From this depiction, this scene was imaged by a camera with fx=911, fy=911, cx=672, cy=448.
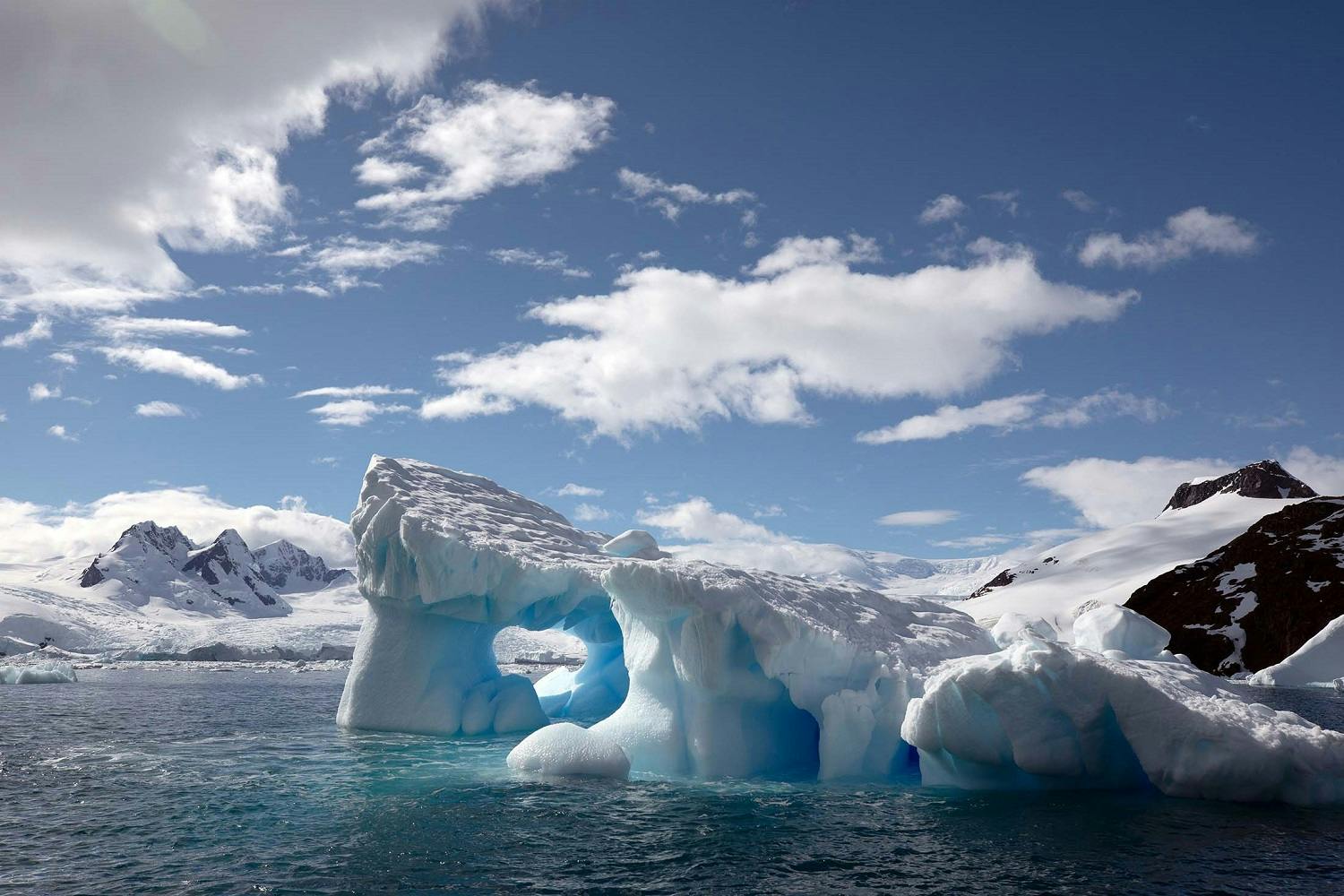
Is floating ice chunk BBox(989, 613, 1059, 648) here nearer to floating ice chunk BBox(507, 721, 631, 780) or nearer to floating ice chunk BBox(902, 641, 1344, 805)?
floating ice chunk BBox(902, 641, 1344, 805)

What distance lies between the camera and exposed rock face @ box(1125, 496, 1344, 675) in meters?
79.0

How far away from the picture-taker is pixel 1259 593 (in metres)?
86.9

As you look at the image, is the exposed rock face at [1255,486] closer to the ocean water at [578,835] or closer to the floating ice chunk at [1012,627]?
the floating ice chunk at [1012,627]

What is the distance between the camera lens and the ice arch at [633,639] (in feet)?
62.0

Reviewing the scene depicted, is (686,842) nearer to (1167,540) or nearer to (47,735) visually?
(47,735)

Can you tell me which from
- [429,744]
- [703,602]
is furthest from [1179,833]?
[429,744]

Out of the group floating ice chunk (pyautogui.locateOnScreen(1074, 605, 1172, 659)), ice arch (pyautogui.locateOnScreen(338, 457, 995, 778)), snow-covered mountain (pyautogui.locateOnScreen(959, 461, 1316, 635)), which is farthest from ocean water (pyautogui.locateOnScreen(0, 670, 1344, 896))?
snow-covered mountain (pyautogui.locateOnScreen(959, 461, 1316, 635))

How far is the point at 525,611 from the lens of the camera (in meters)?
27.1

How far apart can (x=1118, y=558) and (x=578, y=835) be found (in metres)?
131

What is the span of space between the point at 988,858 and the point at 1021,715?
456 cm

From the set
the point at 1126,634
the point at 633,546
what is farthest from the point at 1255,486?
the point at 633,546

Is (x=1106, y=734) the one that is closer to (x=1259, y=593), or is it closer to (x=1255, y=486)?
(x=1259, y=593)

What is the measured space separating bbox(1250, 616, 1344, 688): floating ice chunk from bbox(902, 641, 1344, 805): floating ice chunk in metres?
59.9

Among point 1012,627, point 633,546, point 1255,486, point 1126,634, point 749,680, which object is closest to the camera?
point 749,680
